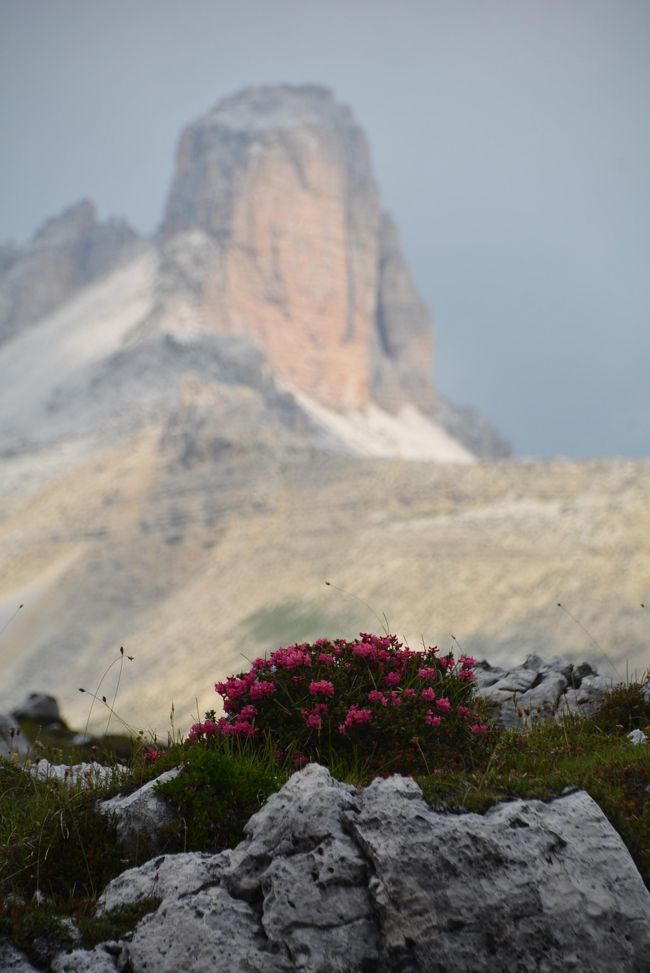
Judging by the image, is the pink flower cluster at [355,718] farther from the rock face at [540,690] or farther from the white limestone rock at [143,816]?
the rock face at [540,690]

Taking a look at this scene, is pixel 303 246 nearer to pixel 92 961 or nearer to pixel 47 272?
pixel 47 272

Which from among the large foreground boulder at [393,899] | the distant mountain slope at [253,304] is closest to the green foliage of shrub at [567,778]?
the large foreground boulder at [393,899]

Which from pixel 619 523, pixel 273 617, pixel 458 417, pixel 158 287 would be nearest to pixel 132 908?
pixel 273 617

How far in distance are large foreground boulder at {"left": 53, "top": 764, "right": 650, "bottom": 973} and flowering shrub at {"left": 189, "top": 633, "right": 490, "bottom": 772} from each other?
80.0 inches

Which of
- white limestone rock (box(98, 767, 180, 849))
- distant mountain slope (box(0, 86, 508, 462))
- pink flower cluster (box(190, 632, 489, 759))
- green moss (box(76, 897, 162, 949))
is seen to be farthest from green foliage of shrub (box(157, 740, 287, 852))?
distant mountain slope (box(0, 86, 508, 462))

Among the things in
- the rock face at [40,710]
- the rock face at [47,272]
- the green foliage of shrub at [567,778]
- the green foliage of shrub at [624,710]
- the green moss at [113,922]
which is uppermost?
the rock face at [47,272]

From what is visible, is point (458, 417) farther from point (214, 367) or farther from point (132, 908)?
point (132, 908)

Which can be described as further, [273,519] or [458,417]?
[458,417]

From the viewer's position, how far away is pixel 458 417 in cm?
19012

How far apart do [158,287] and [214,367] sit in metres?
34.2

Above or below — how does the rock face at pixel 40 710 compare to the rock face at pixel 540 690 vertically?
below

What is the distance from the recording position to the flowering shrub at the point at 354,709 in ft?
31.7

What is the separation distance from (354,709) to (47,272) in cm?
19106

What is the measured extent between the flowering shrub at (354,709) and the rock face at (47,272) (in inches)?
6896
